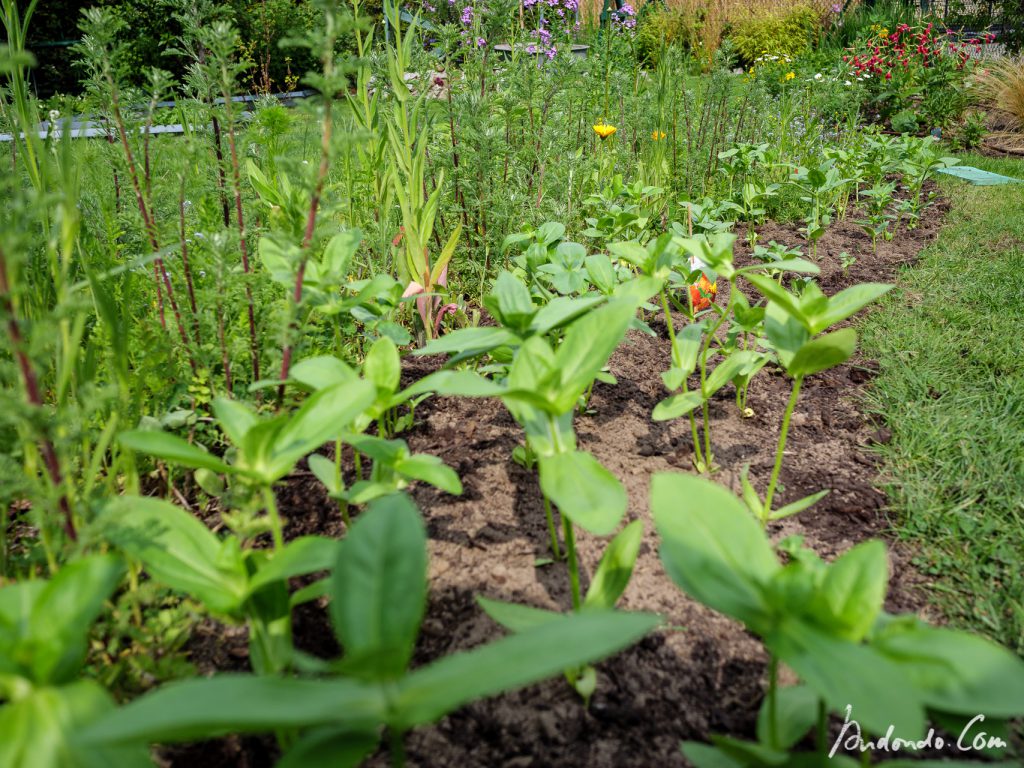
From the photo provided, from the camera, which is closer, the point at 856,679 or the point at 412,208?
the point at 856,679

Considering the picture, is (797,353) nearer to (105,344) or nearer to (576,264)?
(576,264)

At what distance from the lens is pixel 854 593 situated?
0.70 m

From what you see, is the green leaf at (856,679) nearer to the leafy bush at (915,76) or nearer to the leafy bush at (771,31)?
the leafy bush at (915,76)

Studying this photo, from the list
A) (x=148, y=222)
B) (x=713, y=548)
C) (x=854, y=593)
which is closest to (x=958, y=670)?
(x=854, y=593)

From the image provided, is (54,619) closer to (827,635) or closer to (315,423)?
(315,423)

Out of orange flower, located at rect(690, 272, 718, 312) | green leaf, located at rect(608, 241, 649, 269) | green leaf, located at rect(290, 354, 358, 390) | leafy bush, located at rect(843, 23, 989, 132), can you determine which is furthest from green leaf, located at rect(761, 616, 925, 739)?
leafy bush, located at rect(843, 23, 989, 132)

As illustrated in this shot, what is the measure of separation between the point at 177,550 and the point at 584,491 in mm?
510

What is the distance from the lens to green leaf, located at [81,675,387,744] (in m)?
0.48

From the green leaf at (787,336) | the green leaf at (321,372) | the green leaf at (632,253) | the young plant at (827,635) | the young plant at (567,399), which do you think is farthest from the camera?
the green leaf at (632,253)

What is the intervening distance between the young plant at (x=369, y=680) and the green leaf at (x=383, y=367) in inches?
19.1

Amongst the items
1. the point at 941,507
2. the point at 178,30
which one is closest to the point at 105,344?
the point at 941,507

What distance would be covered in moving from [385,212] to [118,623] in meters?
1.56

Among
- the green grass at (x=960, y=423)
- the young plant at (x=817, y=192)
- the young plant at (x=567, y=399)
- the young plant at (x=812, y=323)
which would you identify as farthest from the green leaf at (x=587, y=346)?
the young plant at (x=817, y=192)

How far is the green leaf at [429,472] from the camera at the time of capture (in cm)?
98
